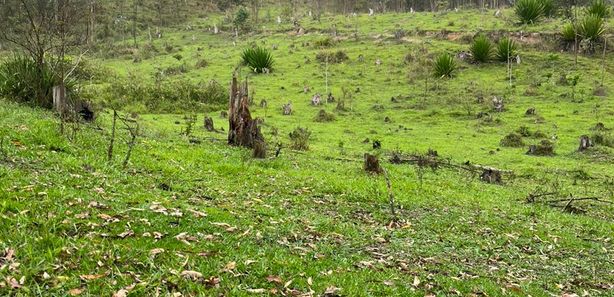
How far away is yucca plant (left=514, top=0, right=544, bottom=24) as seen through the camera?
49.8 m

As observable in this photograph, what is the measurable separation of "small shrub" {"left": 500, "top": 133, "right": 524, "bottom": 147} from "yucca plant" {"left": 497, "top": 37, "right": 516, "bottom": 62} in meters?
17.5

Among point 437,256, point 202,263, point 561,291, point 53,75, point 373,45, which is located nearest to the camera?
point 202,263

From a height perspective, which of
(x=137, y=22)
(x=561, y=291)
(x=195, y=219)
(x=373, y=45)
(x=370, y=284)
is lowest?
(x=561, y=291)

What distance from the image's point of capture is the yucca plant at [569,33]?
145ft

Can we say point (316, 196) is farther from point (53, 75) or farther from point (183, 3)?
point (183, 3)

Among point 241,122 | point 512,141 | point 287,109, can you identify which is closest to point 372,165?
point 241,122

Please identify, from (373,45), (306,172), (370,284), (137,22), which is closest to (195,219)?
(370,284)

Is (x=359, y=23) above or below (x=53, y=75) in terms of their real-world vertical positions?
above

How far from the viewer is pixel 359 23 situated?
65.0 meters

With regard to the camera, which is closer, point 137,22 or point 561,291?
point 561,291

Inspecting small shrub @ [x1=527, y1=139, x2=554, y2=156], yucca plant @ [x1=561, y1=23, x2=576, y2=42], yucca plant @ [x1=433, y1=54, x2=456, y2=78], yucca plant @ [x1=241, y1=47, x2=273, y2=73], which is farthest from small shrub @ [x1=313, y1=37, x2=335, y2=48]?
small shrub @ [x1=527, y1=139, x2=554, y2=156]

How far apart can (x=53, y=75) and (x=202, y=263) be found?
52.2ft

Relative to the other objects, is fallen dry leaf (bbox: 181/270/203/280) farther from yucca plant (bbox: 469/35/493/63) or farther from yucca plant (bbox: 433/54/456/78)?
yucca plant (bbox: 469/35/493/63)

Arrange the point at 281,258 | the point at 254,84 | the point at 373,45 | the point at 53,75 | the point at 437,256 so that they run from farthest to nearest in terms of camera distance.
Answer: the point at 373,45 < the point at 254,84 < the point at 53,75 < the point at 437,256 < the point at 281,258
